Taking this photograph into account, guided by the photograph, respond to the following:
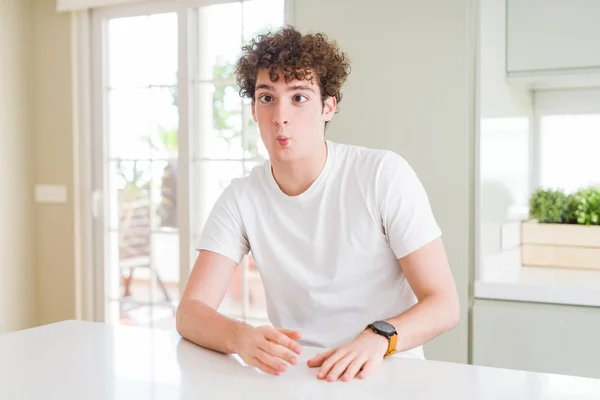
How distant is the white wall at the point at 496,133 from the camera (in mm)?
2623

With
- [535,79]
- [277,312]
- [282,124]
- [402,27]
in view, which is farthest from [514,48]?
[277,312]

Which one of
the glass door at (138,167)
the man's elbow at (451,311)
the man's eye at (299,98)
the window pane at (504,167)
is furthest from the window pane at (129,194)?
the man's elbow at (451,311)

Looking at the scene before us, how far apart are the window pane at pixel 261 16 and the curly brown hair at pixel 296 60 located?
1427 mm

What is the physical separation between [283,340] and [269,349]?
0.15 feet

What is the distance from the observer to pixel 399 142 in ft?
9.09

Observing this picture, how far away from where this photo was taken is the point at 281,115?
182 centimetres

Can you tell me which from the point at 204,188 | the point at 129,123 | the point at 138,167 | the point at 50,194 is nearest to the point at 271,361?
the point at 204,188

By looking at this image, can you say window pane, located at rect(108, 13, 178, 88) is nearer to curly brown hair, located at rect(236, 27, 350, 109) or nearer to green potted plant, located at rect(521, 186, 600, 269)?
curly brown hair, located at rect(236, 27, 350, 109)

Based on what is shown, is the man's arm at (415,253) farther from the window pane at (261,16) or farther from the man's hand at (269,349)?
the window pane at (261,16)

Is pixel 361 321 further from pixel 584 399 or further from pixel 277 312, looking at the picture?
pixel 584 399

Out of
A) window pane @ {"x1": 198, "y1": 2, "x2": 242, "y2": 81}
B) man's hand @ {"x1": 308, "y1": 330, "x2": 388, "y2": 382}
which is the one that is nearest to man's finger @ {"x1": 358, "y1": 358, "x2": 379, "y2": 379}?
man's hand @ {"x1": 308, "y1": 330, "x2": 388, "y2": 382}

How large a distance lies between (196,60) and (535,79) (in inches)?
67.2

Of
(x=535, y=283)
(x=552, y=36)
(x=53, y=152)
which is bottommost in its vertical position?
(x=535, y=283)

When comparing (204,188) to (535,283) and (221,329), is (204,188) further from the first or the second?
(221,329)
